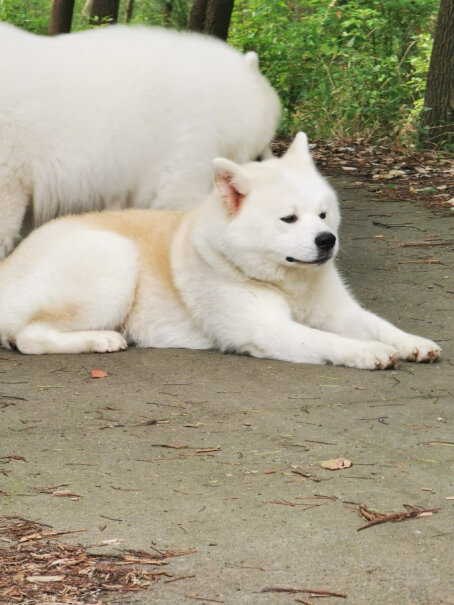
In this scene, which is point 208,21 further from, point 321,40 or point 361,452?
point 361,452

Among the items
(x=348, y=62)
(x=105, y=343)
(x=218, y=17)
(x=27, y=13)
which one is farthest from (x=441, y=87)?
(x=27, y=13)

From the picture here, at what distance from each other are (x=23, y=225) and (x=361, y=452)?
134 inches

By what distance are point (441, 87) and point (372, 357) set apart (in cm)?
661

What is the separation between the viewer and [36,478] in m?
3.21

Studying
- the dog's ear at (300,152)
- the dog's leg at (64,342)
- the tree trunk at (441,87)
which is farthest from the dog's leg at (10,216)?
the tree trunk at (441,87)

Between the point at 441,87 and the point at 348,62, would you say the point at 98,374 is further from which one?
the point at 348,62

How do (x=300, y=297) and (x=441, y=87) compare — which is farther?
(x=441, y=87)

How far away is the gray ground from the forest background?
6.73 meters

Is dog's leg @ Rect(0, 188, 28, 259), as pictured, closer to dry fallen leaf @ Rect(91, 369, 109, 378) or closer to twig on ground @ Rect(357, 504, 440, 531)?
dry fallen leaf @ Rect(91, 369, 109, 378)

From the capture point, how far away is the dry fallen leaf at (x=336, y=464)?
3221 millimetres

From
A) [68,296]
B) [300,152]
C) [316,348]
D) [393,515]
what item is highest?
[300,152]

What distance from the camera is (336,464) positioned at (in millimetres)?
3242

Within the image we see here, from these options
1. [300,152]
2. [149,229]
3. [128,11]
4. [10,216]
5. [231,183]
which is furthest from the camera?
[128,11]

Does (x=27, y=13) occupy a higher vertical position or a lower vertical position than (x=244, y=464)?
lower
